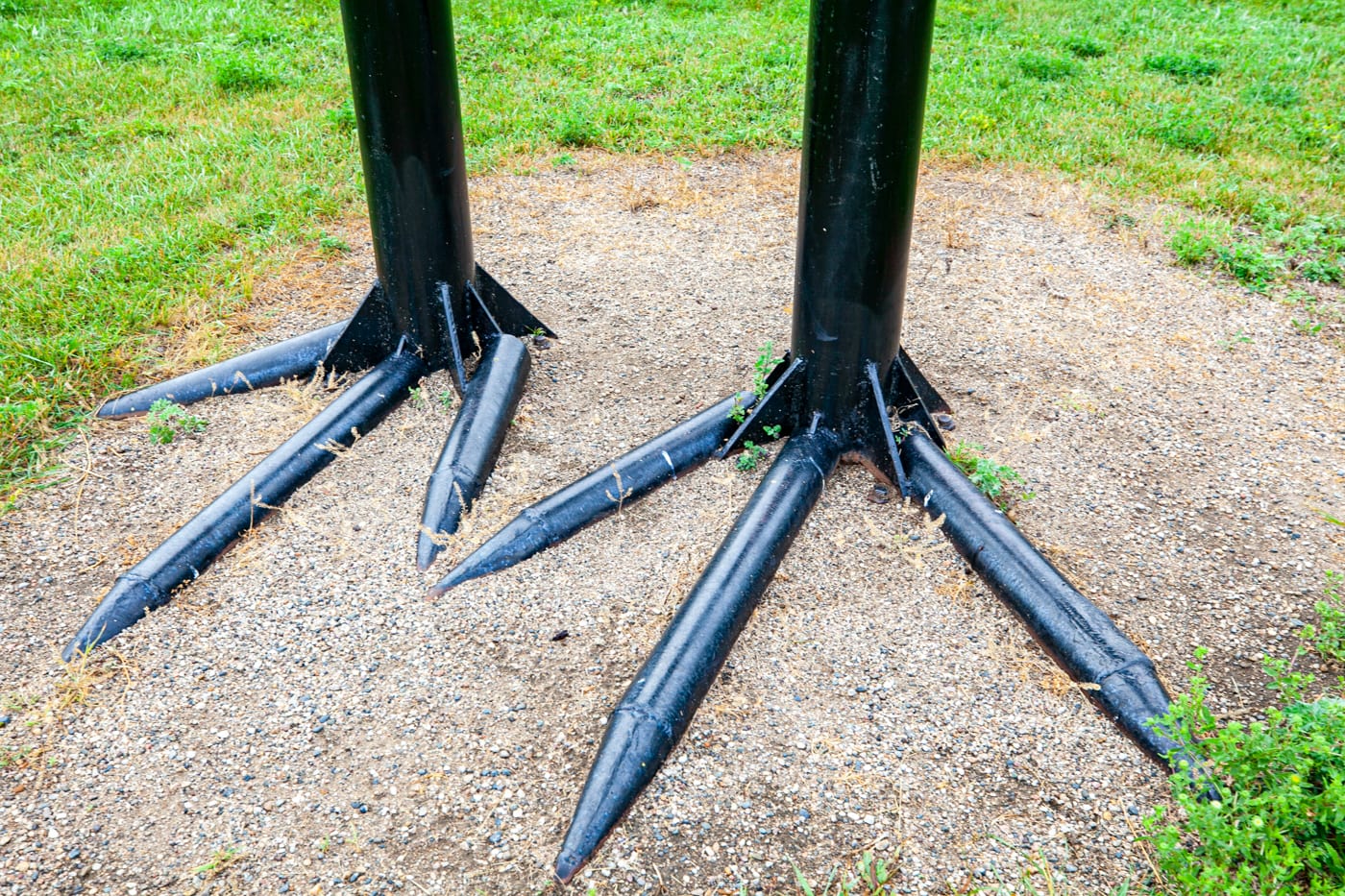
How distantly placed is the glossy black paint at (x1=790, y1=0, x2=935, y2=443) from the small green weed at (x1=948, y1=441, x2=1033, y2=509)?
35 cm

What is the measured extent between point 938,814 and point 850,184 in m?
1.69

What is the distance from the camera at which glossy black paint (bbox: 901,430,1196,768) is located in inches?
96.7

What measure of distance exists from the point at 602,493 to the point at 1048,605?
1.36 meters

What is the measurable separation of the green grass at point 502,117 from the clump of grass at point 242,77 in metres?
0.02

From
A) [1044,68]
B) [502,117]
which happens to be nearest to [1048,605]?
[502,117]

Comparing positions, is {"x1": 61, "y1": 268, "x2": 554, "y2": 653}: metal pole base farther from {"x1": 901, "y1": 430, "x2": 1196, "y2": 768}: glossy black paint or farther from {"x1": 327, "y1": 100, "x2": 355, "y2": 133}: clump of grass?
{"x1": 327, "y1": 100, "x2": 355, "y2": 133}: clump of grass

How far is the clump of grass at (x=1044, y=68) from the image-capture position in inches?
285

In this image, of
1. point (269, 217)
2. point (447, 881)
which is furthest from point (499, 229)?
point (447, 881)

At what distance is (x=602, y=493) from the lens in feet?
10.3

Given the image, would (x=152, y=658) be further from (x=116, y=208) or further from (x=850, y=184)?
(x=116, y=208)

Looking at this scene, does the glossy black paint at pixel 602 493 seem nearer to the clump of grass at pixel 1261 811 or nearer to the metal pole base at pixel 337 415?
the metal pole base at pixel 337 415

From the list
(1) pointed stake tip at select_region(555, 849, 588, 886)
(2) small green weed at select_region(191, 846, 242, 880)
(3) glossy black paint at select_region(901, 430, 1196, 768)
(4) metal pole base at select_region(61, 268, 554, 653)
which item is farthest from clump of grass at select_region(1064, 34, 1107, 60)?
(2) small green weed at select_region(191, 846, 242, 880)

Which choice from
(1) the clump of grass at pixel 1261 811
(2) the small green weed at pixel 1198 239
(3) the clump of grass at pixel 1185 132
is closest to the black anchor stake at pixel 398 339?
(1) the clump of grass at pixel 1261 811

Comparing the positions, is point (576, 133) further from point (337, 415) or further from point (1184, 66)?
point (1184, 66)
